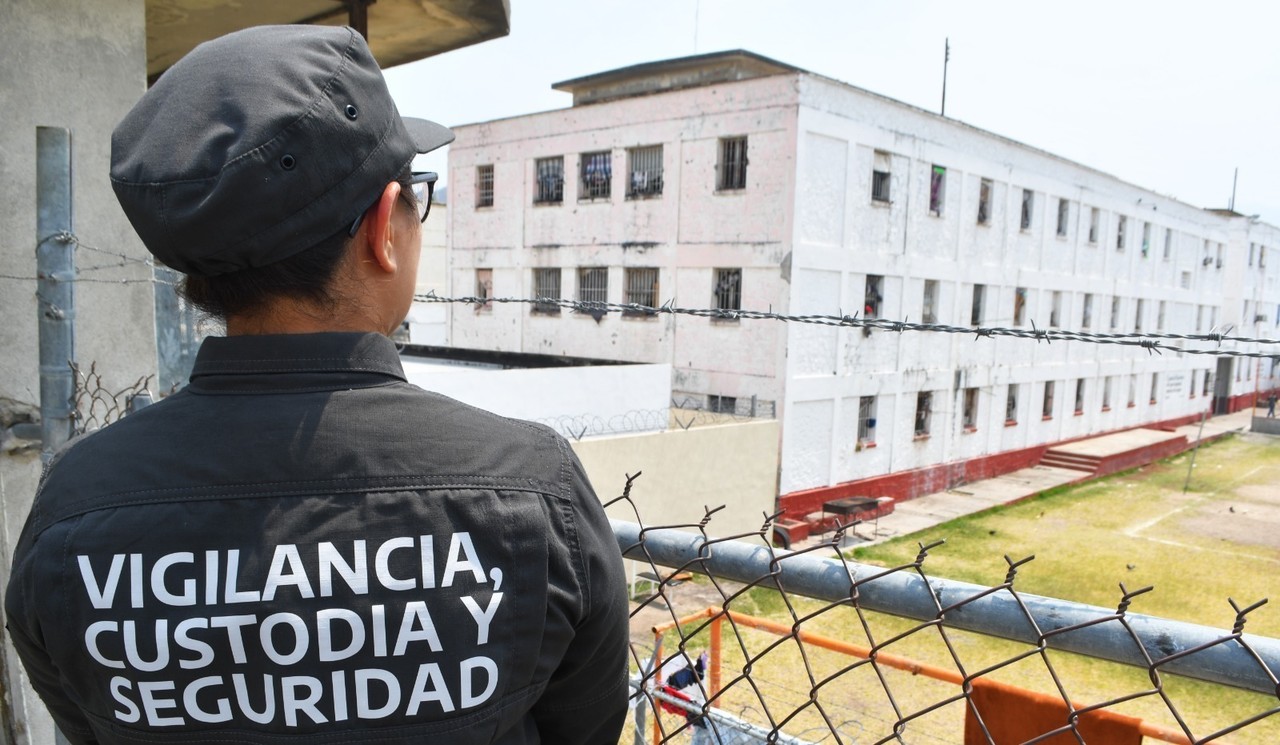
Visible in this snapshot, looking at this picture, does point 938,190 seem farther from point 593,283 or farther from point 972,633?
point 972,633

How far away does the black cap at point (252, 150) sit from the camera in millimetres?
1040

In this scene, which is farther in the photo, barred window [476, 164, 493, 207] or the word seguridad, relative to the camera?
barred window [476, 164, 493, 207]

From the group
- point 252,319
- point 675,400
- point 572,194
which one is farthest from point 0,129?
point 572,194

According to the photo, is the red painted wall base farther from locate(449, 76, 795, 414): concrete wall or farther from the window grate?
the window grate

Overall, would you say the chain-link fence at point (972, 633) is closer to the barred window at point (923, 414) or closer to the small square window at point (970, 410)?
the barred window at point (923, 414)

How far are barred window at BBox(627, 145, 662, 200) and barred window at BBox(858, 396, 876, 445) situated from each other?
6.59m

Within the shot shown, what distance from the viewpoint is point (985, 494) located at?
2206 centimetres

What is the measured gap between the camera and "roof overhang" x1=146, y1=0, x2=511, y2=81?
4.79m

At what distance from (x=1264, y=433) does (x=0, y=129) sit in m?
42.0

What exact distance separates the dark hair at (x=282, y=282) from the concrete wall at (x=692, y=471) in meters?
11.0

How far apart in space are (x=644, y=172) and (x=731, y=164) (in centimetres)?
226

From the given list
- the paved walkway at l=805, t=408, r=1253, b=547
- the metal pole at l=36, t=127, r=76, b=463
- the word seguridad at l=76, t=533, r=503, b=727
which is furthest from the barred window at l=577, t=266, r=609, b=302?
the word seguridad at l=76, t=533, r=503, b=727

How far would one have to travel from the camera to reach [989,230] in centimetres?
2255

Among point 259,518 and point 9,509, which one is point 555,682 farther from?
point 9,509
